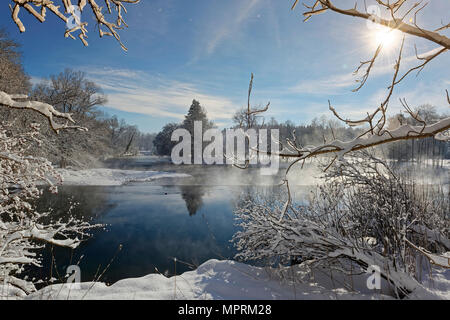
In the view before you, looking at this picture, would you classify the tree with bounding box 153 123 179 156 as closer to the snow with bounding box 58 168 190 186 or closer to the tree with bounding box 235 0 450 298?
the snow with bounding box 58 168 190 186

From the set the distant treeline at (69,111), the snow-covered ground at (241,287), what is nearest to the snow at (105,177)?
the distant treeline at (69,111)

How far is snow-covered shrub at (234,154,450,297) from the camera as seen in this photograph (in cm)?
364

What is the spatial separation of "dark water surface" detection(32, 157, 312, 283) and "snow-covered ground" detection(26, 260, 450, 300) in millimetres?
407

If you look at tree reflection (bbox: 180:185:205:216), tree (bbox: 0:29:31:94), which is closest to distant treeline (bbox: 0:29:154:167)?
tree (bbox: 0:29:31:94)

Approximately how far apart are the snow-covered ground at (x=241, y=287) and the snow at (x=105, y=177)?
20131 mm

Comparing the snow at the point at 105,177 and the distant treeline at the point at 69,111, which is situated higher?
the distant treeline at the point at 69,111

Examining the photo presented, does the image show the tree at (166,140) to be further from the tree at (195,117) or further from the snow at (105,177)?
the snow at (105,177)

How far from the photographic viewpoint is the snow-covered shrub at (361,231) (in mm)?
3637

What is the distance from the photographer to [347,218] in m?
5.57

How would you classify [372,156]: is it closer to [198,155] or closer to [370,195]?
[370,195]

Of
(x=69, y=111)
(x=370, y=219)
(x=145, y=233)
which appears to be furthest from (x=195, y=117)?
(x=370, y=219)
